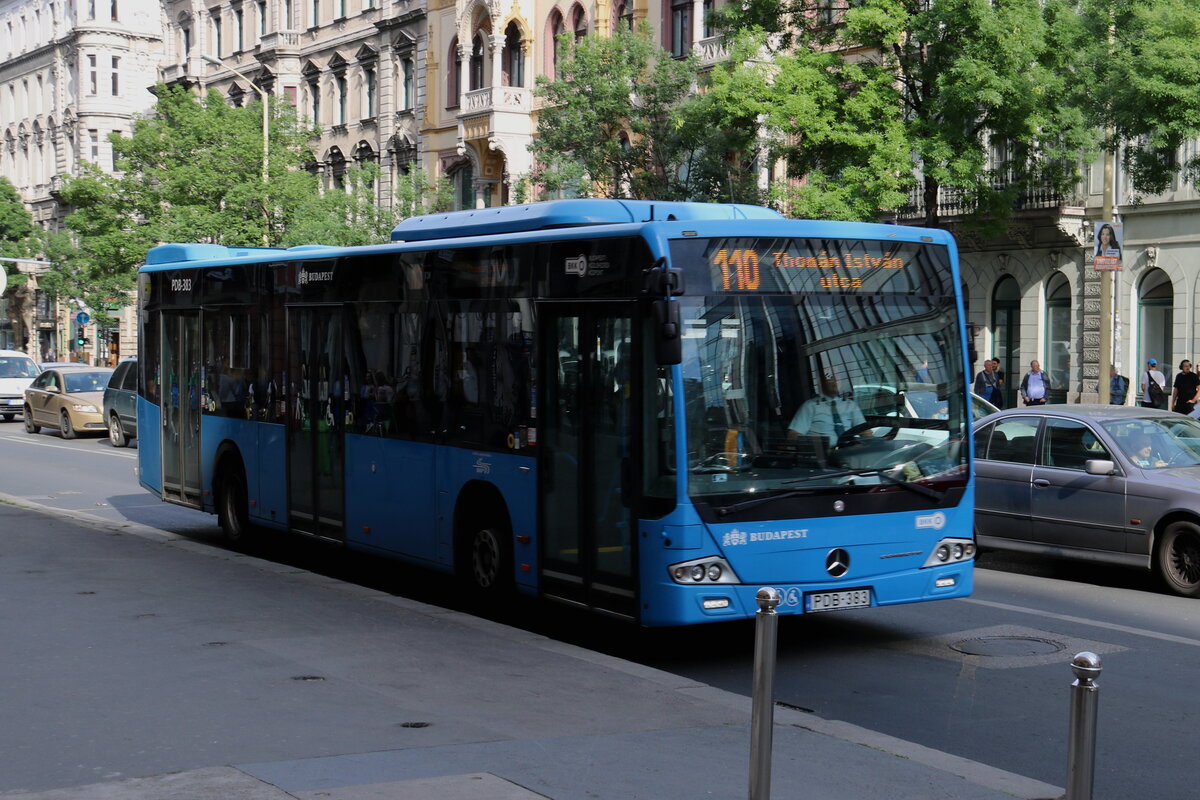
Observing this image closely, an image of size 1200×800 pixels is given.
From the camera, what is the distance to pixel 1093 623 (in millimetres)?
10875

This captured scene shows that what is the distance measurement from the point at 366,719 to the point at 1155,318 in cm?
2760

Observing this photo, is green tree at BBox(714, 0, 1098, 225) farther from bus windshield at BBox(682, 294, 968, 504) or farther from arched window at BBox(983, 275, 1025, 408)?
bus windshield at BBox(682, 294, 968, 504)

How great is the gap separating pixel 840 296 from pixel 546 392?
196cm

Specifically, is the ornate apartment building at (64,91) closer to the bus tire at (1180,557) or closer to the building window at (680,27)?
the building window at (680,27)

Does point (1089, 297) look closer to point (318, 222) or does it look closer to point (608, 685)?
point (318, 222)

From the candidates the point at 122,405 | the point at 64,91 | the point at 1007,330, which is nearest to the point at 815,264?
the point at 122,405

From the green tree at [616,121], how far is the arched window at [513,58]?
1216 cm

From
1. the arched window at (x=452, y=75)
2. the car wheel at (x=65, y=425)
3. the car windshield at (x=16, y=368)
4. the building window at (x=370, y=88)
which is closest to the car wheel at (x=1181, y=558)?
the car wheel at (x=65, y=425)

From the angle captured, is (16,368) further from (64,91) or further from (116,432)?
(64,91)

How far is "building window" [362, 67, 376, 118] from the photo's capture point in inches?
2146

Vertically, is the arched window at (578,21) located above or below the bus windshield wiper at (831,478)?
above

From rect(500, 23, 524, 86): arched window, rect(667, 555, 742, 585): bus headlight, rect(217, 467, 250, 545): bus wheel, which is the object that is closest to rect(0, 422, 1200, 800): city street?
rect(667, 555, 742, 585): bus headlight

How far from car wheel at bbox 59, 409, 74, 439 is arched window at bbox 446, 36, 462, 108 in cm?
1928

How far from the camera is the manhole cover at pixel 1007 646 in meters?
9.87
